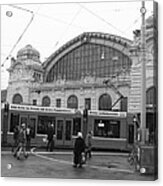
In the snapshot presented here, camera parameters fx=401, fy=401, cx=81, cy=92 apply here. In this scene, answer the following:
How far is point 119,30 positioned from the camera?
4.37m

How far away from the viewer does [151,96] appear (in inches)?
161

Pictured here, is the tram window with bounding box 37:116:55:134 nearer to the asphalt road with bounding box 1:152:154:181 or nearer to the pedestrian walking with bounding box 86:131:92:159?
the asphalt road with bounding box 1:152:154:181

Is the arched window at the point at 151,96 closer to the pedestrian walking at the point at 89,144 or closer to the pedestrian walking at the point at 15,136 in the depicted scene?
the pedestrian walking at the point at 89,144

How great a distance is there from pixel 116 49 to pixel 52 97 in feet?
2.96

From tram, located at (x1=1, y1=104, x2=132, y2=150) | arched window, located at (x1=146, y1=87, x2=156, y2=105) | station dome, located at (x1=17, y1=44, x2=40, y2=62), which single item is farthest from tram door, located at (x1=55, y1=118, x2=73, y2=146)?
arched window, located at (x1=146, y1=87, x2=156, y2=105)

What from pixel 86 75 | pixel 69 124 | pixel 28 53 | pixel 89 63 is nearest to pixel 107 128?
pixel 69 124

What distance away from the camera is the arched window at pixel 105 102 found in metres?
4.41

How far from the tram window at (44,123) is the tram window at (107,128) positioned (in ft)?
1.70

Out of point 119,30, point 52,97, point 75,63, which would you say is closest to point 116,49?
point 119,30

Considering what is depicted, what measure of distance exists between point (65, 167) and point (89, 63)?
3.88ft

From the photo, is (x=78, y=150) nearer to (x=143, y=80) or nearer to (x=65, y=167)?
(x=65, y=167)

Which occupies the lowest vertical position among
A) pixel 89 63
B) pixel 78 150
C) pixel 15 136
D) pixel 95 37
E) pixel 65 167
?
pixel 65 167

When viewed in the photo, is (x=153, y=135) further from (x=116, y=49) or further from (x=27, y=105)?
(x=27, y=105)

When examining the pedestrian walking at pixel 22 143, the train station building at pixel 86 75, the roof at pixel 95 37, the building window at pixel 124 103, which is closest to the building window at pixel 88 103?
the train station building at pixel 86 75
